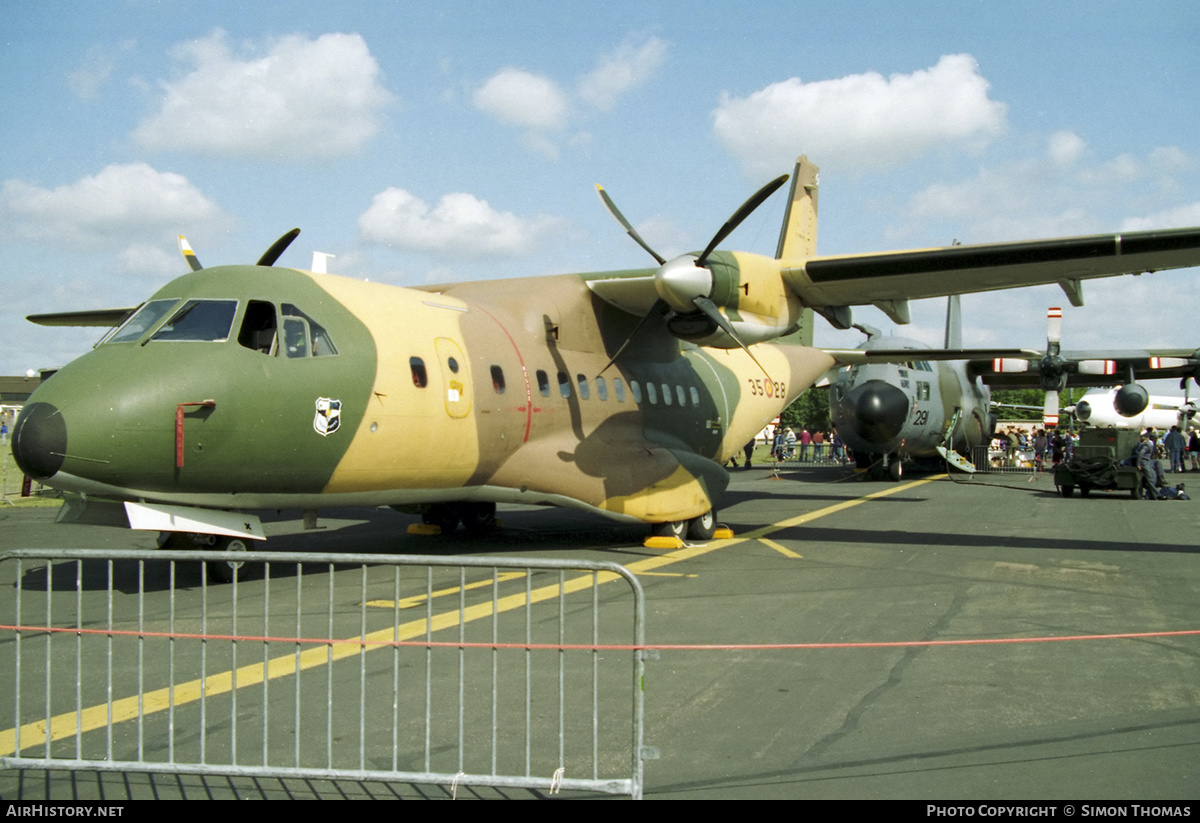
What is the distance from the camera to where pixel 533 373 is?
11609 mm

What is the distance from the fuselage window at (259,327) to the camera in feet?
28.9

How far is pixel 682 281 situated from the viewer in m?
11.5

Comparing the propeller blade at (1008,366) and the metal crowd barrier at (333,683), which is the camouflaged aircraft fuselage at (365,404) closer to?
the metal crowd barrier at (333,683)

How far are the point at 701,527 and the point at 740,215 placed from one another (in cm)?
422

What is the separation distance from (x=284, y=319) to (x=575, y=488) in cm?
417

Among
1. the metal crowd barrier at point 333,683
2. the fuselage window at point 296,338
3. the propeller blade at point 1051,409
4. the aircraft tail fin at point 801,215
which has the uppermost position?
the aircraft tail fin at point 801,215

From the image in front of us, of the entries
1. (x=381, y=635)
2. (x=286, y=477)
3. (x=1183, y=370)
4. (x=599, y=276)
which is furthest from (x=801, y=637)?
(x=1183, y=370)

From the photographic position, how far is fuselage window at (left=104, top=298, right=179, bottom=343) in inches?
340

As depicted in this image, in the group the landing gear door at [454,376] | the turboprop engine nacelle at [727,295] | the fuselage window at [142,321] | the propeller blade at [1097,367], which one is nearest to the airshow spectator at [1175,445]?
the propeller blade at [1097,367]

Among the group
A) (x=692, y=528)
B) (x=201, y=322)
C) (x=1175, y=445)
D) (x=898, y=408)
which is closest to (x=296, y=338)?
(x=201, y=322)

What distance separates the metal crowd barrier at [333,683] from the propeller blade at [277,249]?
4099 mm

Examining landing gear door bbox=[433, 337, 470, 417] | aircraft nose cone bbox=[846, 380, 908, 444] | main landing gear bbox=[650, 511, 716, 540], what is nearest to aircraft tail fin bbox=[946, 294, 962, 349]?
aircraft nose cone bbox=[846, 380, 908, 444]

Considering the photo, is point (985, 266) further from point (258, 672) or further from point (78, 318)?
point (78, 318)
